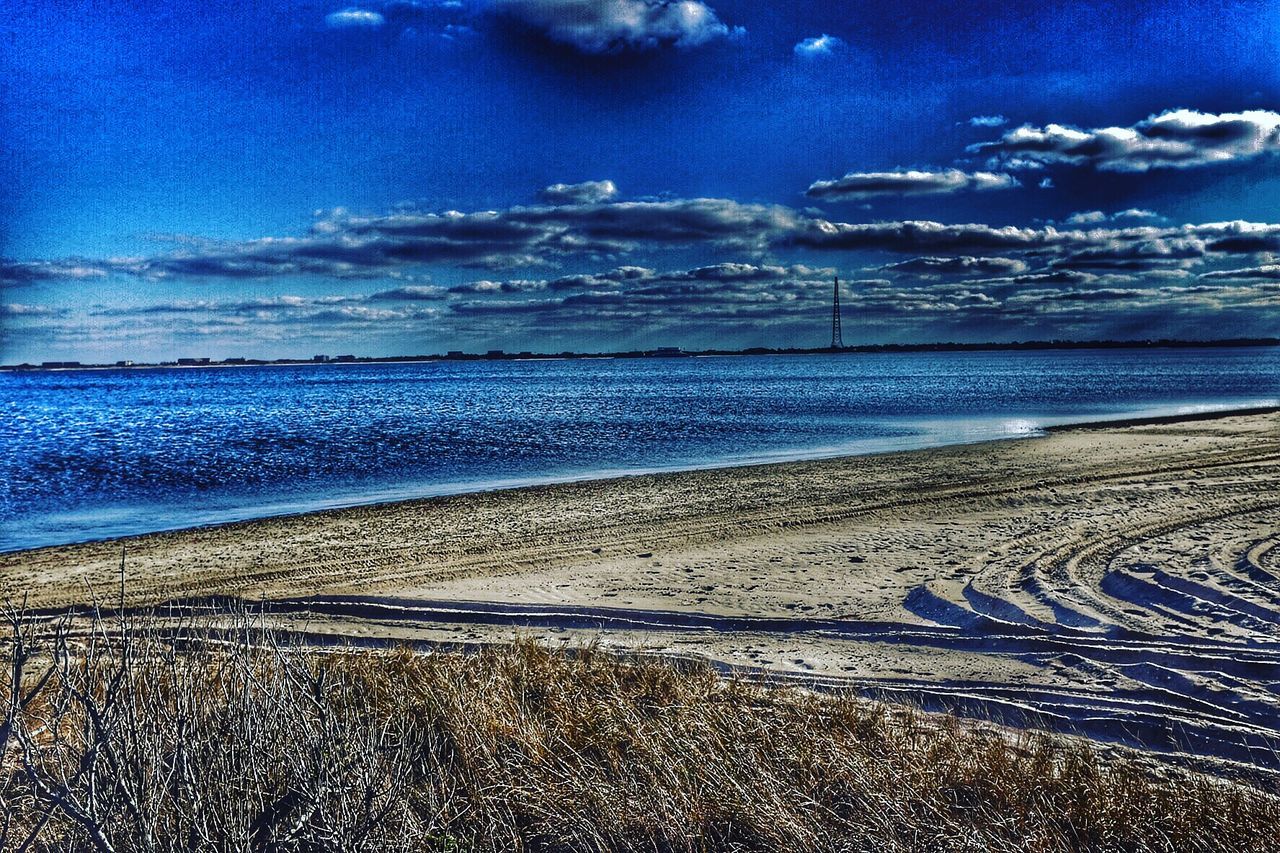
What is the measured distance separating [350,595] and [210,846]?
21.3 feet

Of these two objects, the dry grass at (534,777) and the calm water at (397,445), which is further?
the calm water at (397,445)

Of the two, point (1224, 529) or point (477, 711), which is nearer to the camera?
point (477, 711)

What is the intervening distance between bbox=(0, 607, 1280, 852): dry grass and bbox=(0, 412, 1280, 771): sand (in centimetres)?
144

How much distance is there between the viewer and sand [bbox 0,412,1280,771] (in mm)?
6480

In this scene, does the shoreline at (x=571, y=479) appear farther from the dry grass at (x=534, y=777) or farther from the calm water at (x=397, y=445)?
the dry grass at (x=534, y=777)

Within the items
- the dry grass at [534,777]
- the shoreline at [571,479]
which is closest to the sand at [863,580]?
the shoreline at [571,479]

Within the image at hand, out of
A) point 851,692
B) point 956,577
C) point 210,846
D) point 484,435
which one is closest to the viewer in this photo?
point 210,846

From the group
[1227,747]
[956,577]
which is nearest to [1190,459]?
[956,577]

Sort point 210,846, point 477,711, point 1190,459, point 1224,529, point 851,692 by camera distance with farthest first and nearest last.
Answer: point 1190,459 → point 1224,529 → point 851,692 → point 477,711 → point 210,846

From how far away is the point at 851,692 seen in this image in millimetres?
6039

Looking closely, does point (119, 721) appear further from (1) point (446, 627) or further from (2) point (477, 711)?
(1) point (446, 627)

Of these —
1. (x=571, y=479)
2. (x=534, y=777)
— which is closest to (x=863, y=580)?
(x=534, y=777)

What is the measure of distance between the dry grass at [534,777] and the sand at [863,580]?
56.8 inches

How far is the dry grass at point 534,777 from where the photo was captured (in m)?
3.44
